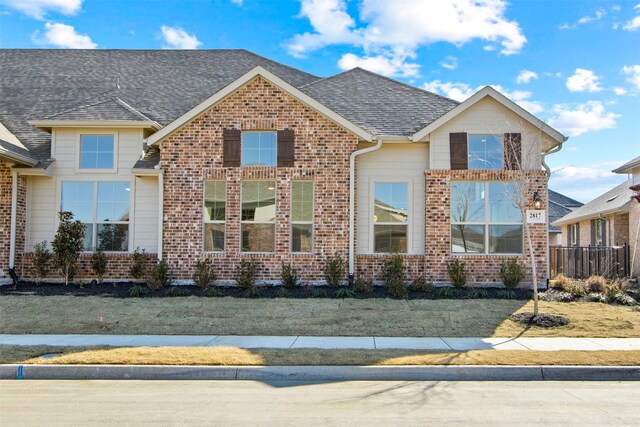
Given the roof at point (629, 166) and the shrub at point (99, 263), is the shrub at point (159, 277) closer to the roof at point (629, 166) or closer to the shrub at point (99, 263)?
the shrub at point (99, 263)

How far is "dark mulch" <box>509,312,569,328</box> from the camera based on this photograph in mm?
11086

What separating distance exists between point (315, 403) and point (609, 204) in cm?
1975

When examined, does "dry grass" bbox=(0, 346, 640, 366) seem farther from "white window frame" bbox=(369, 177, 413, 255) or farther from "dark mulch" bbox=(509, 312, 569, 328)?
"white window frame" bbox=(369, 177, 413, 255)

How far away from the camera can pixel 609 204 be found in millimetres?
22125

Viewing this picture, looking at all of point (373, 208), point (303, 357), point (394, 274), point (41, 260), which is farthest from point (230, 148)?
point (303, 357)

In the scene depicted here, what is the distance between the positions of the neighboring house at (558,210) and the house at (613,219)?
186 inches

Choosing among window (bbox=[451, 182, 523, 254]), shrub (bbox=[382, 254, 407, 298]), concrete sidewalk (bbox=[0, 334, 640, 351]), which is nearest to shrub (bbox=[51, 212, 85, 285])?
concrete sidewalk (bbox=[0, 334, 640, 351])

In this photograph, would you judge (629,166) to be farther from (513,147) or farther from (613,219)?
(513,147)

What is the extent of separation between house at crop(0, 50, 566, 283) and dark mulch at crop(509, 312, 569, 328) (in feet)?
11.3

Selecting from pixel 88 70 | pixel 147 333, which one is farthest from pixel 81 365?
pixel 88 70

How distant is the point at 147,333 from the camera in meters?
10.5

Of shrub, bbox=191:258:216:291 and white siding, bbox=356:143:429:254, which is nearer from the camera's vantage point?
shrub, bbox=191:258:216:291

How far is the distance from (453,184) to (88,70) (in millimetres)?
14376

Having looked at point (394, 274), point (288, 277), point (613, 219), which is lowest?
point (288, 277)
